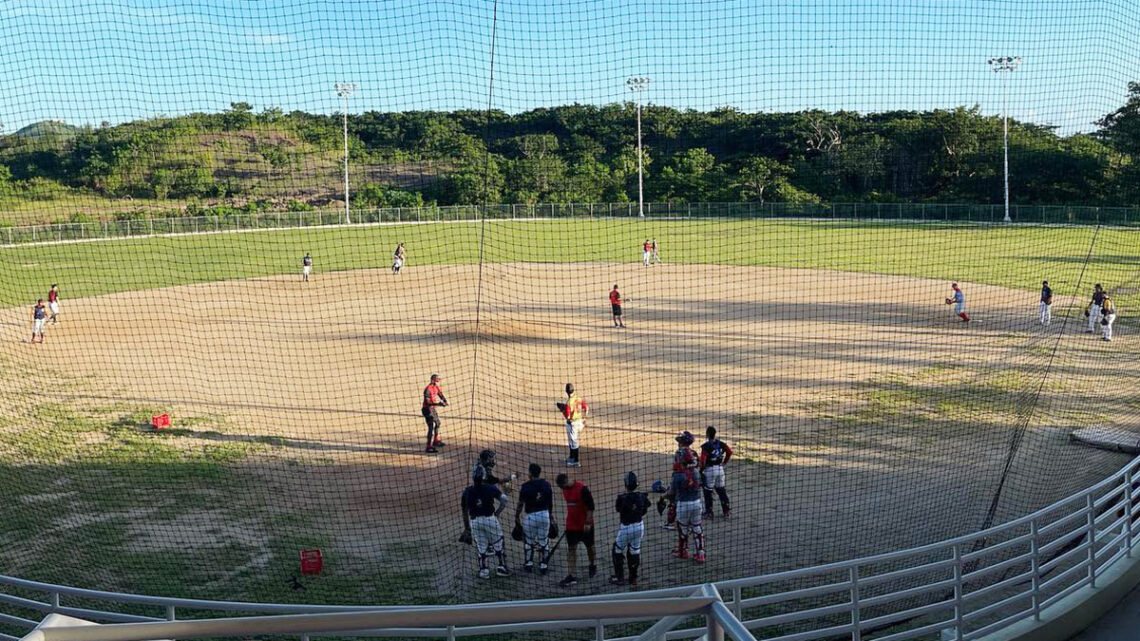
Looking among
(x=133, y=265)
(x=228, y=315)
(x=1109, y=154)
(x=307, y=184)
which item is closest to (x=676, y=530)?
(x=1109, y=154)

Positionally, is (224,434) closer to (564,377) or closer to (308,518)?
(308,518)

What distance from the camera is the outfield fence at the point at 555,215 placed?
104ft

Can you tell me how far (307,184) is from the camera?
139 ft

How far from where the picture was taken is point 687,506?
9219mm

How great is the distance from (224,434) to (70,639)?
517 inches

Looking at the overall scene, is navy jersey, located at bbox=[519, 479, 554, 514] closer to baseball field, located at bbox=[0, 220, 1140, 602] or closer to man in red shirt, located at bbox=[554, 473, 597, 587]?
man in red shirt, located at bbox=[554, 473, 597, 587]

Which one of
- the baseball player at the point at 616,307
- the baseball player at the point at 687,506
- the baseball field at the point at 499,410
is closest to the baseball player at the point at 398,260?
the baseball field at the point at 499,410

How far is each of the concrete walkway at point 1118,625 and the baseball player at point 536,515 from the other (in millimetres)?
4701

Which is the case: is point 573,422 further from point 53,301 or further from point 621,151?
point 53,301

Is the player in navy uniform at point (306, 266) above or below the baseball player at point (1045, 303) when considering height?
above

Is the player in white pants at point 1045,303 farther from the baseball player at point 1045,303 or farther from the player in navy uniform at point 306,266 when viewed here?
the player in navy uniform at point 306,266

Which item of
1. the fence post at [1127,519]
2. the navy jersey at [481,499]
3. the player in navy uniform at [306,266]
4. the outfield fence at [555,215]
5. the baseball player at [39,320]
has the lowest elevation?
the navy jersey at [481,499]

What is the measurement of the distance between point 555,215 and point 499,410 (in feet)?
93.1

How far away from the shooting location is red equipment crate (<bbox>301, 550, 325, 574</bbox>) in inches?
357
